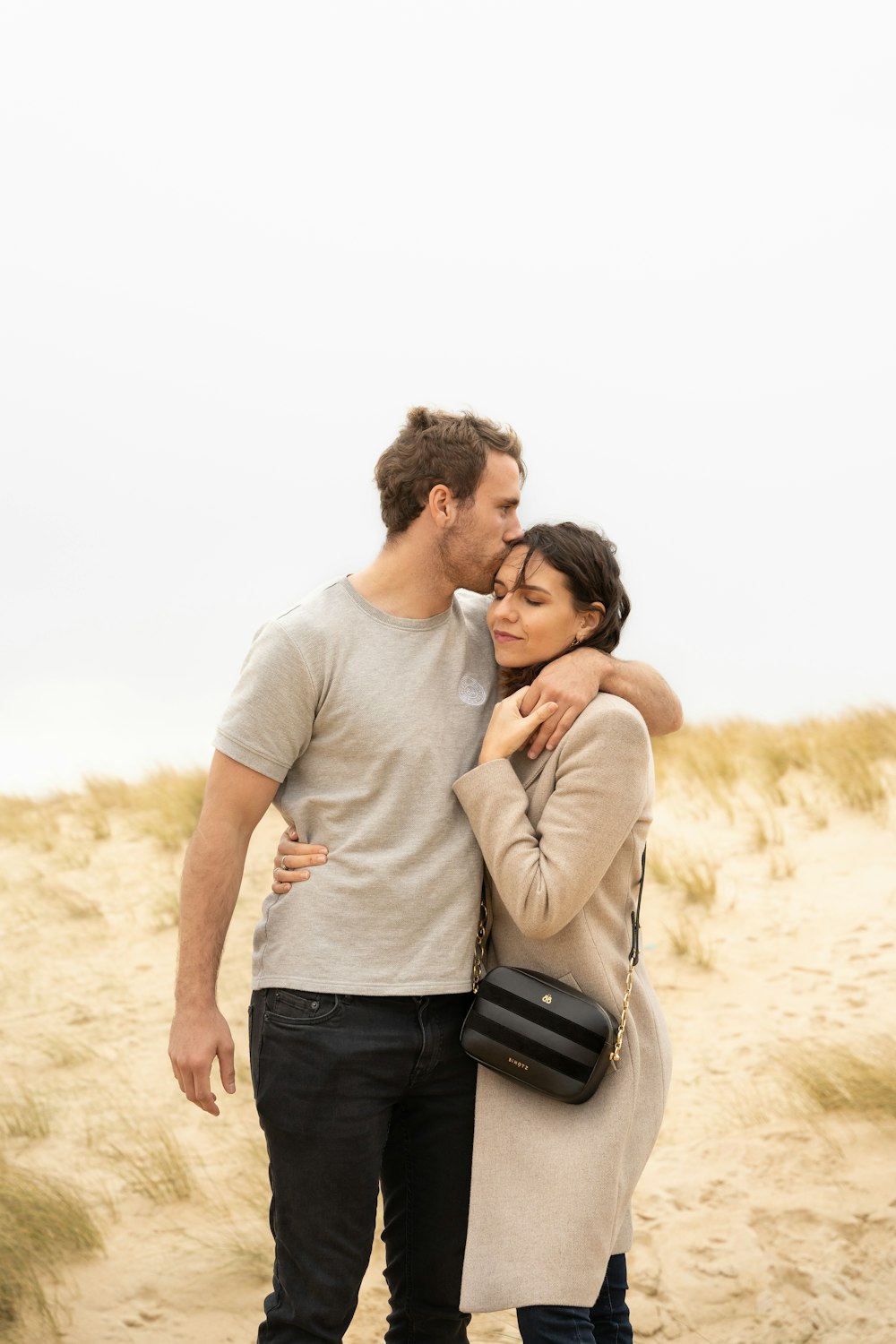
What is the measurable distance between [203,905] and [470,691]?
30.6 inches

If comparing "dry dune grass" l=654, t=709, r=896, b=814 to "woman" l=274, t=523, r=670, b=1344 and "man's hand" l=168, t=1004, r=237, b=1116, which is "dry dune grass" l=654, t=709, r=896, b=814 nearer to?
"woman" l=274, t=523, r=670, b=1344

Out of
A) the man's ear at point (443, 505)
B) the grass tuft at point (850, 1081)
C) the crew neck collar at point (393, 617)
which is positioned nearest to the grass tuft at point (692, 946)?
the grass tuft at point (850, 1081)

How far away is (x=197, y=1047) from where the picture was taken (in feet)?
8.85

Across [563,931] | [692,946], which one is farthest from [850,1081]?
[563,931]

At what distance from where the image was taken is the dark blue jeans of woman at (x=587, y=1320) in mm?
2477

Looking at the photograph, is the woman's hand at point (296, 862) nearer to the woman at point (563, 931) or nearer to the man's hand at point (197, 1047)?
the woman at point (563, 931)

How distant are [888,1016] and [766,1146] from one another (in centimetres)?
143

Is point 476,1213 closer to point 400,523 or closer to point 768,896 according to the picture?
A: point 400,523

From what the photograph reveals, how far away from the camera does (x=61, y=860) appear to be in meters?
11.6

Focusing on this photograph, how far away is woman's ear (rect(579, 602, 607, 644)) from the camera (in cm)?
276

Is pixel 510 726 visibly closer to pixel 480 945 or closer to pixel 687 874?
pixel 480 945

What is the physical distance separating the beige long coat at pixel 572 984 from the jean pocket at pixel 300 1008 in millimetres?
394

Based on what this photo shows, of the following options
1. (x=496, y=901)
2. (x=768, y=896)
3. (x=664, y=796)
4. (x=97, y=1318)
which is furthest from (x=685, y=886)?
(x=496, y=901)

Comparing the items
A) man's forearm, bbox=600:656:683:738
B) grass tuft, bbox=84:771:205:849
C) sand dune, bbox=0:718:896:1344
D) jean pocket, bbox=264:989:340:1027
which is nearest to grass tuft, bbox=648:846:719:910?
sand dune, bbox=0:718:896:1344
